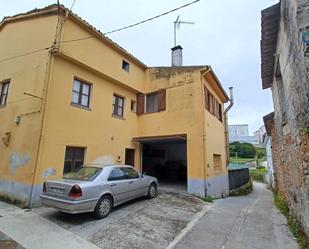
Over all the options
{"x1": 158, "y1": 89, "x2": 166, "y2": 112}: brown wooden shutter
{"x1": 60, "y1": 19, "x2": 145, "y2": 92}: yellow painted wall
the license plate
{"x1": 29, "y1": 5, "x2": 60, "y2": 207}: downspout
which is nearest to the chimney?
{"x1": 60, "y1": 19, "x2": 145, "y2": 92}: yellow painted wall

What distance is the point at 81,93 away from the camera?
9.62 meters

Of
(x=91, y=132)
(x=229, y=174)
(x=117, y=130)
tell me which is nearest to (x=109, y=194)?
(x=91, y=132)

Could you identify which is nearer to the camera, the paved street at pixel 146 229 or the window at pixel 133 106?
the paved street at pixel 146 229

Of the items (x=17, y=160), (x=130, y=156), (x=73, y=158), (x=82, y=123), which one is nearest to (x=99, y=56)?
(x=82, y=123)

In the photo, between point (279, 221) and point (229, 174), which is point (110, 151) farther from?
point (229, 174)

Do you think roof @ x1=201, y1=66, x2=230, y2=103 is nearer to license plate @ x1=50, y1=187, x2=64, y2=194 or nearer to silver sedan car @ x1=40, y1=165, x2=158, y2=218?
silver sedan car @ x1=40, y1=165, x2=158, y2=218

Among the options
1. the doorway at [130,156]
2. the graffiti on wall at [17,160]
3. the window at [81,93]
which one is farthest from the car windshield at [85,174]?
the doorway at [130,156]

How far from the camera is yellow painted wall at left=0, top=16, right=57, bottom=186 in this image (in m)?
7.90

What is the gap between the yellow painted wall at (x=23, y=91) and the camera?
790 cm

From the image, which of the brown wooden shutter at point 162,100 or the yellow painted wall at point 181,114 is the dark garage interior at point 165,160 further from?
the brown wooden shutter at point 162,100

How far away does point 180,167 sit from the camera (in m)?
16.3

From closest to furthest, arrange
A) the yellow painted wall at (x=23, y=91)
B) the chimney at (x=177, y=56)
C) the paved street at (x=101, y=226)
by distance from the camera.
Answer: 1. the paved street at (x=101, y=226)
2. the yellow painted wall at (x=23, y=91)
3. the chimney at (x=177, y=56)

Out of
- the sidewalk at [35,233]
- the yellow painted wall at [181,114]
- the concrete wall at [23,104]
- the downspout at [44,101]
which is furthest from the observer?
the yellow painted wall at [181,114]

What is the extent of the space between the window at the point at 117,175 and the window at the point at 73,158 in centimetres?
250
